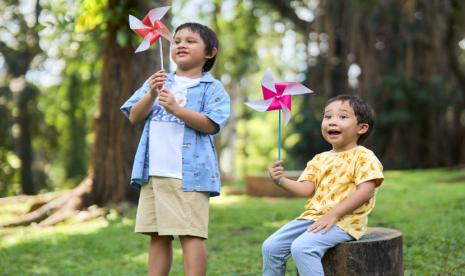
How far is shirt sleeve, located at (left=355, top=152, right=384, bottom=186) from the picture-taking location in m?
2.98

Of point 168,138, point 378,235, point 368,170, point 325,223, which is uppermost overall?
point 168,138

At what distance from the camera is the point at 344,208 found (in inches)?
117

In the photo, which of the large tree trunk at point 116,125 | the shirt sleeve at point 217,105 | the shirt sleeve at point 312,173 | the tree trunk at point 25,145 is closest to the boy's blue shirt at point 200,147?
the shirt sleeve at point 217,105

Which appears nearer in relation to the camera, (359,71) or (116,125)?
(116,125)

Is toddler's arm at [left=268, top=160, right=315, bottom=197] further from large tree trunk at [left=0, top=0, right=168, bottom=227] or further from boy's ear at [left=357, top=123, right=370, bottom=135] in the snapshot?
large tree trunk at [left=0, top=0, right=168, bottom=227]

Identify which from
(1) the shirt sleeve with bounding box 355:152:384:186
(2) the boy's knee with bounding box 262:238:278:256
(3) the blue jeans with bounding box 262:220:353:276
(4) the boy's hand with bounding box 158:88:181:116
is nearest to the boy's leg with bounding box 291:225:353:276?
(3) the blue jeans with bounding box 262:220:353:276

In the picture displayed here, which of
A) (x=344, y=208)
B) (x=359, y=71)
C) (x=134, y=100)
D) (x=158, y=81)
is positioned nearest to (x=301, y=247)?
(x=344, y=208)

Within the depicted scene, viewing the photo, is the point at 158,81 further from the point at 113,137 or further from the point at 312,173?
the point at 113,137

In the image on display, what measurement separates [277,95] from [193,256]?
34.5 inches

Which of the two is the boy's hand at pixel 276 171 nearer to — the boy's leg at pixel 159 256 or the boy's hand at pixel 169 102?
the boy's hand at pixel 169 102

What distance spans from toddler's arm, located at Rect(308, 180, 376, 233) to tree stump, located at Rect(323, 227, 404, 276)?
0.42 feet

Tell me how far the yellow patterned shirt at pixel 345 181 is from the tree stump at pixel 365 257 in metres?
0.07

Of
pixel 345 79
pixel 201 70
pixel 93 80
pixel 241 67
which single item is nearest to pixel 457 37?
pixel 345 79

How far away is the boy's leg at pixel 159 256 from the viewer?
326 cm
